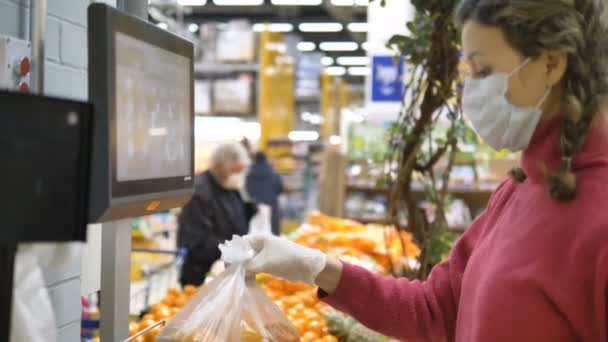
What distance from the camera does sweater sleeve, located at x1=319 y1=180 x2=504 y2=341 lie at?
5.13ft

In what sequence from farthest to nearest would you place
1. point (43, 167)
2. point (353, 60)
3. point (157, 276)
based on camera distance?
point (353, 60)
point (157, 276)
point (43, 167)

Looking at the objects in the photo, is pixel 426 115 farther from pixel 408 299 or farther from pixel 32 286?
pixel 32 286

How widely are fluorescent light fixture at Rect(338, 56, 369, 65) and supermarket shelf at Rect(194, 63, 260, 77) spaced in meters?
15.5

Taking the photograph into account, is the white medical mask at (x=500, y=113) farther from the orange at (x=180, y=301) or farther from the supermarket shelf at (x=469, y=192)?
the supermarket shelf at (x=469, y=192)

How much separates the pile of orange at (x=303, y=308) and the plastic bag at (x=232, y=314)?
0.55 meters

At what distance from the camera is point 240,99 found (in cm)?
1110

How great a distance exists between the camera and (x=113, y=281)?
1.45m

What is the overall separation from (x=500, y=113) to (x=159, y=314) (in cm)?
146

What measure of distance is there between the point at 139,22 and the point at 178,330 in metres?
0.68

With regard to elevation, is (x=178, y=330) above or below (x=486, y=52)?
below

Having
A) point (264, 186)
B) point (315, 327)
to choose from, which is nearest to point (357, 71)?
point (264, 186)

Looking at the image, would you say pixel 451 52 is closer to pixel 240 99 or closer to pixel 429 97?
pixel 429 97

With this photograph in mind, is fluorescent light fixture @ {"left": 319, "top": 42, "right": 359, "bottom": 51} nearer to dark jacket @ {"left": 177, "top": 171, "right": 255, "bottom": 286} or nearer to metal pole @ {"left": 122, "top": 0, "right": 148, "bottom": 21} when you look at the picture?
dark jacket @ {"left": 177, "top": 171, "right": 255, "bottom": 286}

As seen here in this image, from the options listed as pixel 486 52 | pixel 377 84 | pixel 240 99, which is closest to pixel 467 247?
pixel 486 52
